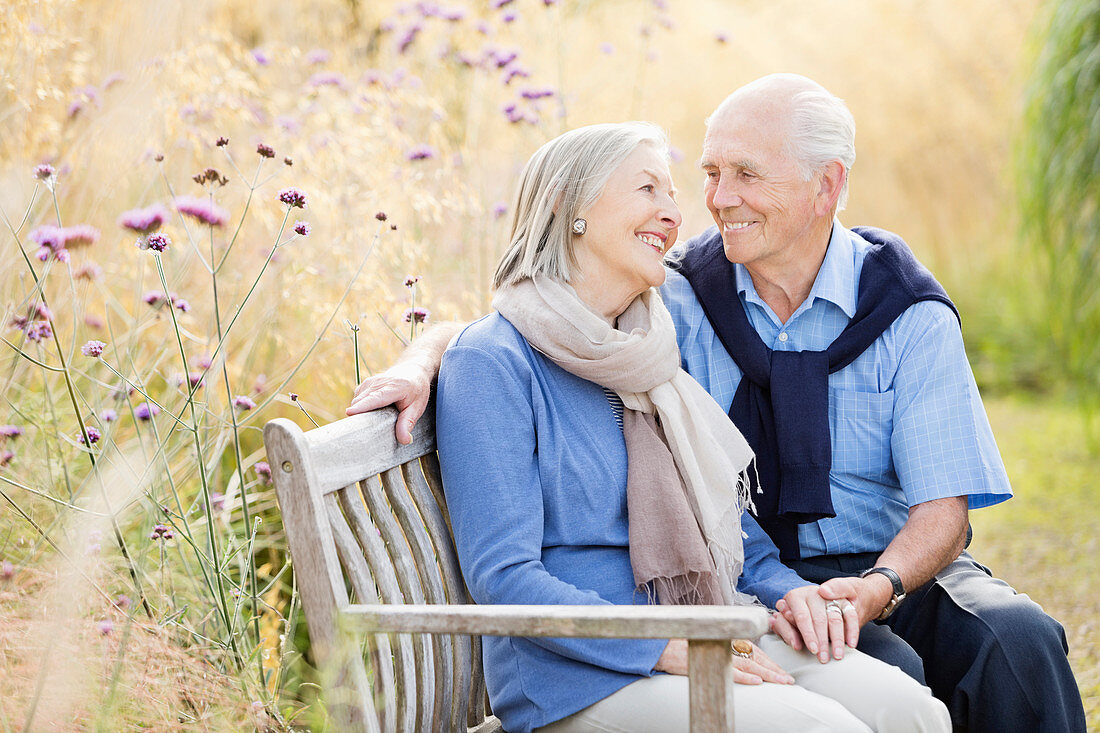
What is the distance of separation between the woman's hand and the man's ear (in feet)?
3.67

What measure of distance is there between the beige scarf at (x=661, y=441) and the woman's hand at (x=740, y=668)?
0.54 ft

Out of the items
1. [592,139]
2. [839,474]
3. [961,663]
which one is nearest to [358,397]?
[592,139]

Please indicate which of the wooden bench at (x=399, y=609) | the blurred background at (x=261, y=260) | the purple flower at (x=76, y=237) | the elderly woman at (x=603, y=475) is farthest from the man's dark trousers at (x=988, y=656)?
the purple flower at (x=76, y=237)

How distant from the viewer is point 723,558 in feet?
7.16

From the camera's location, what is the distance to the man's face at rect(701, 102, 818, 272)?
2498mm

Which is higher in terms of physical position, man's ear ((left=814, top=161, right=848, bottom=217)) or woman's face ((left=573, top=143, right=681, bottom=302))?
man's ear ((left=814, top=161, right=848, bottom=217))

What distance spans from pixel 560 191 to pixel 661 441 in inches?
21.7

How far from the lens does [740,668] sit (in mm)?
1908

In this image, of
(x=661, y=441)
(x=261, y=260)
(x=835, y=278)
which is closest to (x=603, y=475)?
(x=661, y=441)

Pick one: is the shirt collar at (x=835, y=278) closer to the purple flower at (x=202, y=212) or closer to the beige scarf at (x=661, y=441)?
the beige scarf at (x=661, y=441)

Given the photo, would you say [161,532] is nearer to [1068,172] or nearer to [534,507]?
[534,507]

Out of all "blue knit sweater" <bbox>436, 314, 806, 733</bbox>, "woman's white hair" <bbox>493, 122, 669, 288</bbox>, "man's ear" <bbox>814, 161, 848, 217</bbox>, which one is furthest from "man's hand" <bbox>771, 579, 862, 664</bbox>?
"man's ear" <bbox>814, 161, 848, 217</bbox>

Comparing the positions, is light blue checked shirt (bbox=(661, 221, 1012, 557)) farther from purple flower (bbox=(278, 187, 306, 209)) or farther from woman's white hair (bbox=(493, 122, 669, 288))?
purple flower (bbox=(278, 187, 306, 209))

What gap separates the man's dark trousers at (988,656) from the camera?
217 cm
